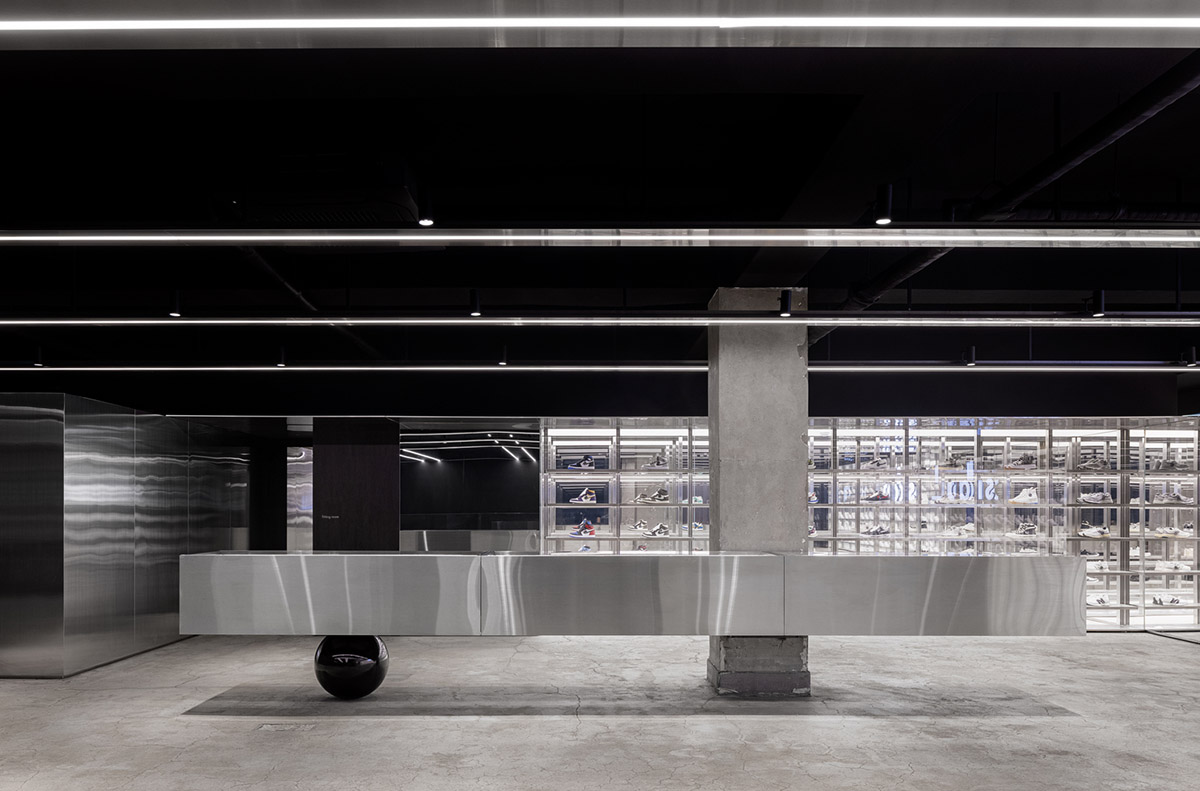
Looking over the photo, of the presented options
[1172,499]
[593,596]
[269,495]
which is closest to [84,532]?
[269,495]

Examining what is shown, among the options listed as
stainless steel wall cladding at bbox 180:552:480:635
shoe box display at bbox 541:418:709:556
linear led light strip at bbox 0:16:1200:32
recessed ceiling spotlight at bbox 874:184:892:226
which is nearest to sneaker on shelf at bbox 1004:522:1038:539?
shoe box display at bbox 541:418:709:556

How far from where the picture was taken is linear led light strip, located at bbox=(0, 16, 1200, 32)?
1.72 meters

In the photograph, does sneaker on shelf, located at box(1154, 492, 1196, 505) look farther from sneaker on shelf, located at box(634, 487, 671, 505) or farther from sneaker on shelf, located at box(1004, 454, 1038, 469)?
sneaker on shelf, located at box(634, 487, 671, 505)

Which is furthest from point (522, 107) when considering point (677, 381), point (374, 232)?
point (677, 381)

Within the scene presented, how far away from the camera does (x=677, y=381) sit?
35.5 ft

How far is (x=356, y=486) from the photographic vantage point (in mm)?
10977

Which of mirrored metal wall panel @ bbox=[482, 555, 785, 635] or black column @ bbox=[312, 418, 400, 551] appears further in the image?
black column @ bbox=[312, 418, 400, 551]

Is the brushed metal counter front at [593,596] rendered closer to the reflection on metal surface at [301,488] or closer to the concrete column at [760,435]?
the concrete column at [760,435]

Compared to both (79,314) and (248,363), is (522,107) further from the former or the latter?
(248,363)

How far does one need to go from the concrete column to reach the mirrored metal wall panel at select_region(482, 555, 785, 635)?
0.79 m

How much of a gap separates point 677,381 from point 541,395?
1.80m

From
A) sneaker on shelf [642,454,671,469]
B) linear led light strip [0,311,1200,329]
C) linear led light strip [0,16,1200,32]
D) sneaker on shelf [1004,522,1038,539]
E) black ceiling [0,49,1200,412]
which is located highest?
black ceiling [0,49,1200,412]

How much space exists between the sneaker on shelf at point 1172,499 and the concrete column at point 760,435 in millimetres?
6452

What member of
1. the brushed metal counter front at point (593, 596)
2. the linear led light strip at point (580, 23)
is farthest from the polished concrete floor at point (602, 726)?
the linear led light strip at point (580, 23)
